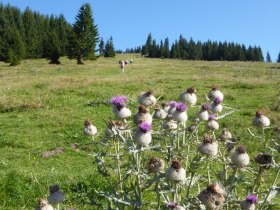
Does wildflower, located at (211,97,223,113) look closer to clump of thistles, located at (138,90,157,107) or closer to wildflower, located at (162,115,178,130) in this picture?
wildflower, located at (162,115,178,130)

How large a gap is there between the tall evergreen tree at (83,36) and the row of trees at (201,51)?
5409 cm

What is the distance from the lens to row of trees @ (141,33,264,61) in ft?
393

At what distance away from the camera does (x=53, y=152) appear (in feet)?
36.4

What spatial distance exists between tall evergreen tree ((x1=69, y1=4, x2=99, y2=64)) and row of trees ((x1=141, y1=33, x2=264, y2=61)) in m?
54.1

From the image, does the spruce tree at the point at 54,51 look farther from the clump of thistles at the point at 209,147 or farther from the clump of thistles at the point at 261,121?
the clump of thistles at the point at 209,147

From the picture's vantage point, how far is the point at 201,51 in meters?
123

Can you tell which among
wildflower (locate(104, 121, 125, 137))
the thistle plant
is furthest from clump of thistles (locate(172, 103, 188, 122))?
wildflower (locate(104, 121, 125, 137))

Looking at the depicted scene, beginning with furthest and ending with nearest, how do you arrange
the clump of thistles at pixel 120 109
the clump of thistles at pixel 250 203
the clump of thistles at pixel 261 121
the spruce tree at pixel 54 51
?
the spruce tree at pixel 54 51, the clump of thistles at pixel 261 121, the clump of thistles at pixel 120 109, the clump of thistles at pixel 250 203

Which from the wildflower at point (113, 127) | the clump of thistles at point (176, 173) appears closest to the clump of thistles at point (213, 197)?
the clump of thistles at point (176, 173)

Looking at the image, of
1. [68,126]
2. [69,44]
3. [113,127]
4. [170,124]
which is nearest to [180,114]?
[170,124]

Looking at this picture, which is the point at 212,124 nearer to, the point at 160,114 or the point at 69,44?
the point at 160,114

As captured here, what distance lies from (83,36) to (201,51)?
65201 mm

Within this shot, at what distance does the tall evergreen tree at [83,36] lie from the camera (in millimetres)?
62062

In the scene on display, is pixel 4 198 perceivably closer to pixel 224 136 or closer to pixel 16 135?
pixel 224 136
